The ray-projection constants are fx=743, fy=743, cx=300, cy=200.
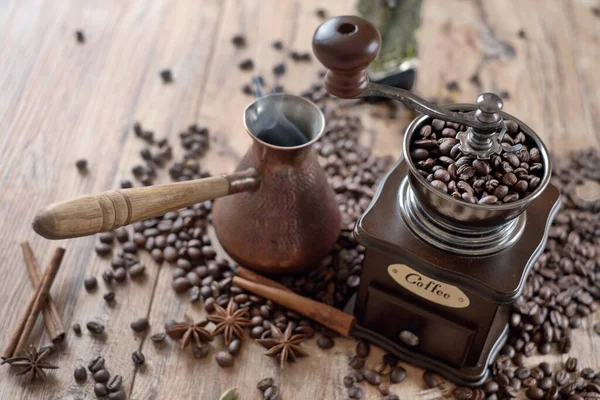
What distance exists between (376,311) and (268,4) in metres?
1.18

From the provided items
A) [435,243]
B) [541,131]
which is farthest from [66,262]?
[541,131]

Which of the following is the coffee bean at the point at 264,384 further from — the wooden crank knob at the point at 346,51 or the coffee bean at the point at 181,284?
the wooden crank knob at the point at 346,51

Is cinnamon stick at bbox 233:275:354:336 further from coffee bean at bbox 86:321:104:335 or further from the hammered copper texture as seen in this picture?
coffee bean at bbox 86:321:104:335

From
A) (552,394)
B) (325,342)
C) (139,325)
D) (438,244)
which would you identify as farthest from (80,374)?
(552,394)

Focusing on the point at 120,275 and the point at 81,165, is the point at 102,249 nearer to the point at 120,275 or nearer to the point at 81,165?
the point at 120,275

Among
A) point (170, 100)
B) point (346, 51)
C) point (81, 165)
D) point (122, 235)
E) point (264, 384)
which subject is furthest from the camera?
point (170, 100)

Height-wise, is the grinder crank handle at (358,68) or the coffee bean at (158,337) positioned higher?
the grinder crank handle at (358,68)

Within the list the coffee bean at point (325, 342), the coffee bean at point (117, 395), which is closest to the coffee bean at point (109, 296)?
the coffee bean at point (117, 395)

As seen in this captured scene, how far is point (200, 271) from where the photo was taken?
A: 1.64 metres

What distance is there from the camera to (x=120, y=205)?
4.19 feet

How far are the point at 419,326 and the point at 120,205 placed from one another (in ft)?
2.08

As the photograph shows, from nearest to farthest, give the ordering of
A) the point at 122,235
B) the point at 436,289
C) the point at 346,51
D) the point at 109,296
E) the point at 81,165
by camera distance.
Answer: the point at 346,51
the point at 436,289
the point at 109,296
the point at 122,235
the point at 81,165

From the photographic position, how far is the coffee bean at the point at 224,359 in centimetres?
151

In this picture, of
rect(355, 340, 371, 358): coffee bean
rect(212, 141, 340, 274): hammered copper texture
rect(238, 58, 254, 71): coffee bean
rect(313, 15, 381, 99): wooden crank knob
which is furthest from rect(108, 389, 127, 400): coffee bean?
rect(238, 58, 254, 71): coffee bean
